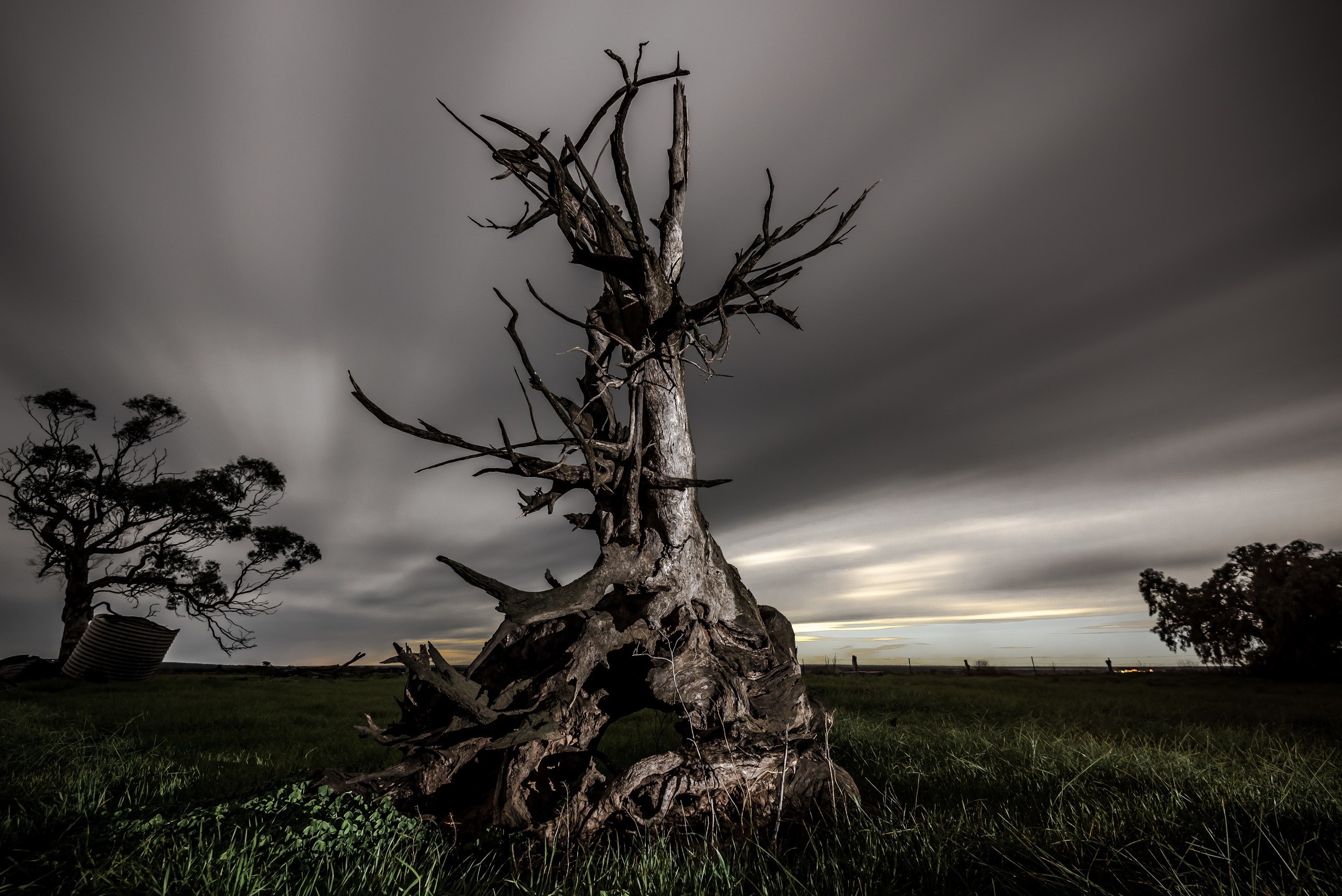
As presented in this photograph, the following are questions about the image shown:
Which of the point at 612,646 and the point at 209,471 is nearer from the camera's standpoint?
the point at 612,646

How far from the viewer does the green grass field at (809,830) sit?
2.68 meters

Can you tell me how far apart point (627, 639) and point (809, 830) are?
1931mm

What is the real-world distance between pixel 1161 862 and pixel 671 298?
5364 mm

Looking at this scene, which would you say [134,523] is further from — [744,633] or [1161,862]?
[1161,862]

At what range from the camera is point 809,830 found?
13.1ft

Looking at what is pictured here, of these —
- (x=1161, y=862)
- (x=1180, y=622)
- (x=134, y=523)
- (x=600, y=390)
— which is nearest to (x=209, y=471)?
(x=134, y=523)

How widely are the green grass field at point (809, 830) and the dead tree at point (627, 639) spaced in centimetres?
38

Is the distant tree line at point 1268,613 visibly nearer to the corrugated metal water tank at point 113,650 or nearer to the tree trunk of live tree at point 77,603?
the corrugated metal water tank at point 113,650

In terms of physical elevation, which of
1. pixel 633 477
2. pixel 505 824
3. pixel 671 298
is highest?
pixel 671 298

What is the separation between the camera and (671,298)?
19.4 feet

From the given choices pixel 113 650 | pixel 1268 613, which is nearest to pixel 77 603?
pixel 113 650

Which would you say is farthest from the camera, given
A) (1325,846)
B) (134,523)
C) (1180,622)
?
(1180,622)

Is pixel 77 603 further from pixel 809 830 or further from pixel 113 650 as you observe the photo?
pixel 809 830

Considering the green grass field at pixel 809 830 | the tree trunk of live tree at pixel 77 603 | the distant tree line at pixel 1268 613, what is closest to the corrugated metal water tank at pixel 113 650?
the tree trunk of live tree at pixel 77 603
